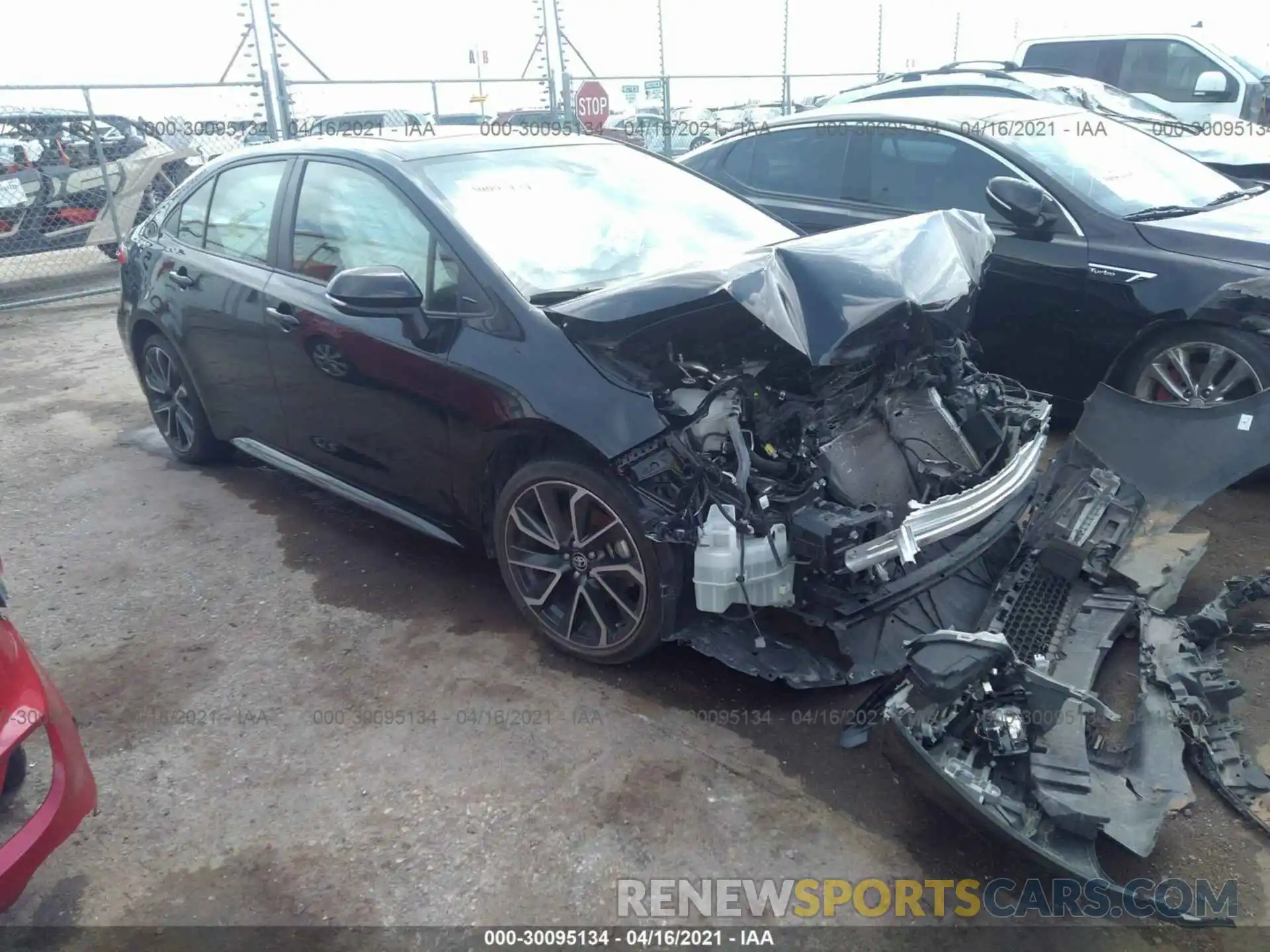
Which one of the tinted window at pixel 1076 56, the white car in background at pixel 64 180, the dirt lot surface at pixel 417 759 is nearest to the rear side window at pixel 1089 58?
the tinted window at pixel 1076 56

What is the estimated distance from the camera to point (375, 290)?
10.3ft

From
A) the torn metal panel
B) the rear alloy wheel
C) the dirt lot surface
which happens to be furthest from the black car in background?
the torn metal panel

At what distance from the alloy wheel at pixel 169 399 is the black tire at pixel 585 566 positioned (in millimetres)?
2562

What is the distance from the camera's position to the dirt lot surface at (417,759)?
2.44 metres

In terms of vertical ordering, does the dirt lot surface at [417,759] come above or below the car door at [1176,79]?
below

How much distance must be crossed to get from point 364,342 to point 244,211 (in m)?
1.27

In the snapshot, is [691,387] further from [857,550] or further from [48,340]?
[48,340]

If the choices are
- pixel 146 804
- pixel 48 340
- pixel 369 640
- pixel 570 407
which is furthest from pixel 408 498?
pixel 48 340

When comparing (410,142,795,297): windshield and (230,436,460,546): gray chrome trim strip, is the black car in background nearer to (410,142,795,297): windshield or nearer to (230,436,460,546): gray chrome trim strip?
(410,142,795,297): windshield

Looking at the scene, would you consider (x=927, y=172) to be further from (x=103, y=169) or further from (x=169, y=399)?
(x=103, y=169)

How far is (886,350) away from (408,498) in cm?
190

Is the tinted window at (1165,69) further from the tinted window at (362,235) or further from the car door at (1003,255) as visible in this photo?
the tinted window at (362,235)

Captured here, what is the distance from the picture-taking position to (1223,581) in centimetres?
366

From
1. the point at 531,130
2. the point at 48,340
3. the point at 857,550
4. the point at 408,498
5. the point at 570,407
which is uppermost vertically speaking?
the point at 531,130
